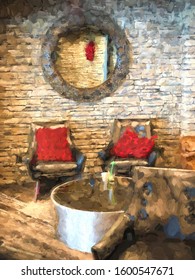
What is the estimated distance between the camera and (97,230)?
383cm

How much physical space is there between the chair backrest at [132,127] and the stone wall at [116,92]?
7.6 inches

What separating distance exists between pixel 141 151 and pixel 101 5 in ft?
6.70

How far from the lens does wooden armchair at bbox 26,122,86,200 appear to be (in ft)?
16.5

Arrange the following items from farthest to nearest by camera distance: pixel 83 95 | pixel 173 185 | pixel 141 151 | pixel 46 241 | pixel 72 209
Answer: pixel 83 95 → pixel 141 151 → pixel 46 241 → pixel 72 209 → pixel 173 185

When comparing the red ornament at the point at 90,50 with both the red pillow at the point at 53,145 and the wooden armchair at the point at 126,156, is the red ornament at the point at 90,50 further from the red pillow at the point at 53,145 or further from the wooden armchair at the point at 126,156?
the red pillow at the point at 53,145

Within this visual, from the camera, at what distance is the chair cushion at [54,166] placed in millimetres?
5004

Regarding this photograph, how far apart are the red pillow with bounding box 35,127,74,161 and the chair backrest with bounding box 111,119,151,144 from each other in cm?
70

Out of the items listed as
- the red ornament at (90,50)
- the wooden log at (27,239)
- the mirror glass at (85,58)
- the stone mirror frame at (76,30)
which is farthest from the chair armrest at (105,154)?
the red ornament at (90,50)

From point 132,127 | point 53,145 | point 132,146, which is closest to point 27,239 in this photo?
point 53,145

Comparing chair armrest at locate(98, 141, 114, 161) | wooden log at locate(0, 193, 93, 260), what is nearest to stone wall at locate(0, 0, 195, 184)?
chair armrest at locate(98, 141, 114, 161)

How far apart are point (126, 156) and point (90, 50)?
1.58 meters

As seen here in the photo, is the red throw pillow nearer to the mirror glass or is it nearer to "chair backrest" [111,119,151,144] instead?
"chair backrest" [111,119,151,144]

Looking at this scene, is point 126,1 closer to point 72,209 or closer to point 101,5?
point 101,5

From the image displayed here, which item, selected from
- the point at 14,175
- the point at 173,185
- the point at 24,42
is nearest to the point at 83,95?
the point at 24,42
